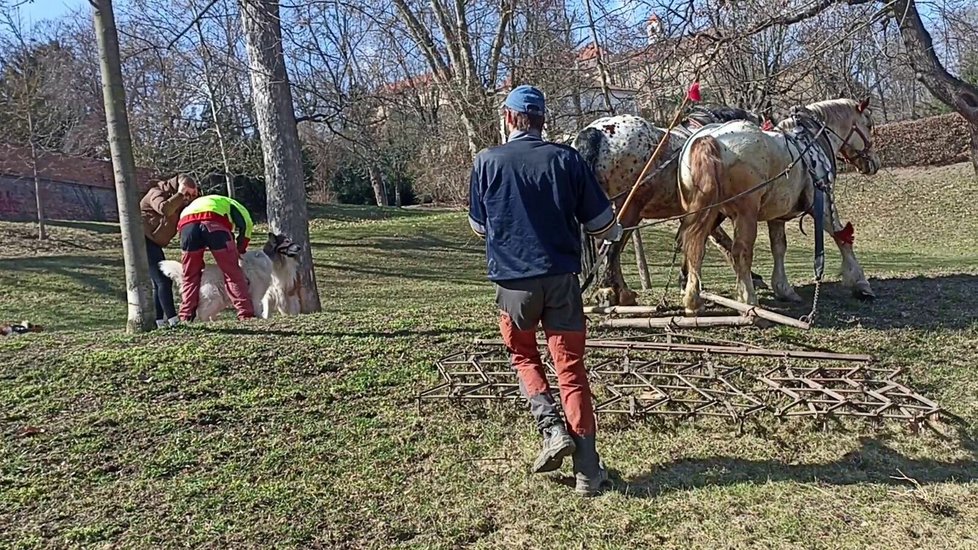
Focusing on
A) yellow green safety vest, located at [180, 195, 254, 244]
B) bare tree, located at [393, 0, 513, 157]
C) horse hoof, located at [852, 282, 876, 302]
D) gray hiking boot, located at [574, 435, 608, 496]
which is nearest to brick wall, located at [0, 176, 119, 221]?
bare tree, located at [393, 0, 513, 157]

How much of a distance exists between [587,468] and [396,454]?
1223 mm

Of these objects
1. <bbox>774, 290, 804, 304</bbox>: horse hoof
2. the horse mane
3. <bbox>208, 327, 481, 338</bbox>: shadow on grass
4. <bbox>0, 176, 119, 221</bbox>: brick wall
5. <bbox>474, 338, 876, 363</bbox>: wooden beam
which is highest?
<bbox>0, 176, 119, 221</bbox>: brick wall

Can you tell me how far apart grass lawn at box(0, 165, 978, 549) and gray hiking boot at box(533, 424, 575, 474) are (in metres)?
0.16

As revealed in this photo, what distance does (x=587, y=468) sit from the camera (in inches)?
157

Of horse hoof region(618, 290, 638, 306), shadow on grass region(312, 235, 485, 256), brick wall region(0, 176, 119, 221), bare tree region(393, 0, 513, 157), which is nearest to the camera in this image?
horse hoof region(618, 290, 638, 306)

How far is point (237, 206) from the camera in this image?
29.6ft

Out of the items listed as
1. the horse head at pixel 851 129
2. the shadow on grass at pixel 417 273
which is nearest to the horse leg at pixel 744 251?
the horse head at pixel 851 129

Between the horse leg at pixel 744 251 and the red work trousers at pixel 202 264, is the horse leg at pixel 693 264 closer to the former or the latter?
the horse leg at pixel 744 251

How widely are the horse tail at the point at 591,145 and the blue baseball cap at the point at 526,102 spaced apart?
3.17 meters

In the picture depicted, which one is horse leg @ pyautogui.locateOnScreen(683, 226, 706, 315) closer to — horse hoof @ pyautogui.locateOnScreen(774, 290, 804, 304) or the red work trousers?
horse hoof @ pyautogui.locateOnScreen(774, 290, 804, 304)

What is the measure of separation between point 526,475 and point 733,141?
4019mm

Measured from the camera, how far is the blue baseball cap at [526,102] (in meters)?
4.05

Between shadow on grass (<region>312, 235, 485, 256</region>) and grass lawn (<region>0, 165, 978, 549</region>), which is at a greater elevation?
shadow on grass (<region>312, 235, 485, 256</region>)

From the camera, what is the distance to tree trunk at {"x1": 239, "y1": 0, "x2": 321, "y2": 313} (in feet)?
29.9
